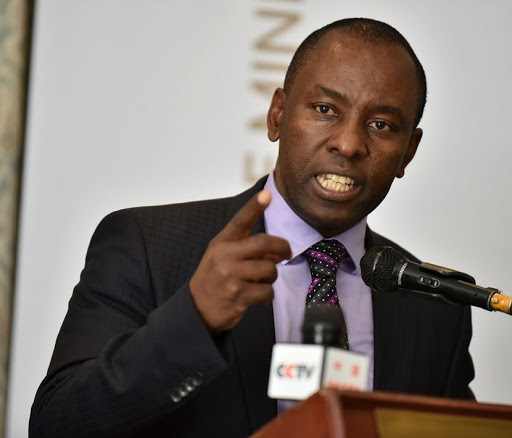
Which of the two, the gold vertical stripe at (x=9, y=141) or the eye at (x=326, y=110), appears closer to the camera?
the eye at (x=326, y=110)

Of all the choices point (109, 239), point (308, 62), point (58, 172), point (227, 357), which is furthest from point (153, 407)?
point (58, 172)

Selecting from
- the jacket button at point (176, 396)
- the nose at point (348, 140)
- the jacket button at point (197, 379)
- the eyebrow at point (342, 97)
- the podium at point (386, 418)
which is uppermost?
the eyebrow at point (342, 97)

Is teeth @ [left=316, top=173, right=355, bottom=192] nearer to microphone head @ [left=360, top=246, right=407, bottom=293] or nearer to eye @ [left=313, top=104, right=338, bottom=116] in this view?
eye @ [left=313, top=104, right=338, bottom=116]

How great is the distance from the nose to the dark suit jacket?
1.18 ft

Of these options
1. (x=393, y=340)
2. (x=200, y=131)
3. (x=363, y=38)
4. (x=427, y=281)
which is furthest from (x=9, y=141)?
(x=427, y=281)

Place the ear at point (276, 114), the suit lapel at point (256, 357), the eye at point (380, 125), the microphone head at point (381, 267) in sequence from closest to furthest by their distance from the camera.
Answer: the microphone head at point (381, 267)
the suit lapel at point (256, 357)
the eye at point (380, 125)
the ear at point (276, 114)

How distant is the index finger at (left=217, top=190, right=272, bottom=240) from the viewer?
1841mm

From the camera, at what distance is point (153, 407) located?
2.01m

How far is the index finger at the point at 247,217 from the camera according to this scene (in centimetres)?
184

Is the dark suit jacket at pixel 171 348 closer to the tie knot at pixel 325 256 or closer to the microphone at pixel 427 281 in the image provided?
the tie knot at pixel 325 256

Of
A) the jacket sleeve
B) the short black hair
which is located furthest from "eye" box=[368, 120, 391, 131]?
the jacket sleeve

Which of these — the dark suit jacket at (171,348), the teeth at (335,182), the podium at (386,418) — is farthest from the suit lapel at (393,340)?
the podium at (386,418)

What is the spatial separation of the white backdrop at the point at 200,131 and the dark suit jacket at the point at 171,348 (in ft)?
2.87

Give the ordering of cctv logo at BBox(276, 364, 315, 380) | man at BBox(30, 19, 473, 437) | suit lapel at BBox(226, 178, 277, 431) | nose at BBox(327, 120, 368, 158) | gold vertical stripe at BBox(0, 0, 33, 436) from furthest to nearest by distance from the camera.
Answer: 1. gold vertical stripe at BBox(0, 0, 33, 436)
2. nose at BBox(327, 120, 368, 158)
3. suit lapel at BBox(226, 178, 277, 431)
4. man at BBox(30, 19, 473, 437)
5. cctv logo at BBox(276, 364, 315, 380)
